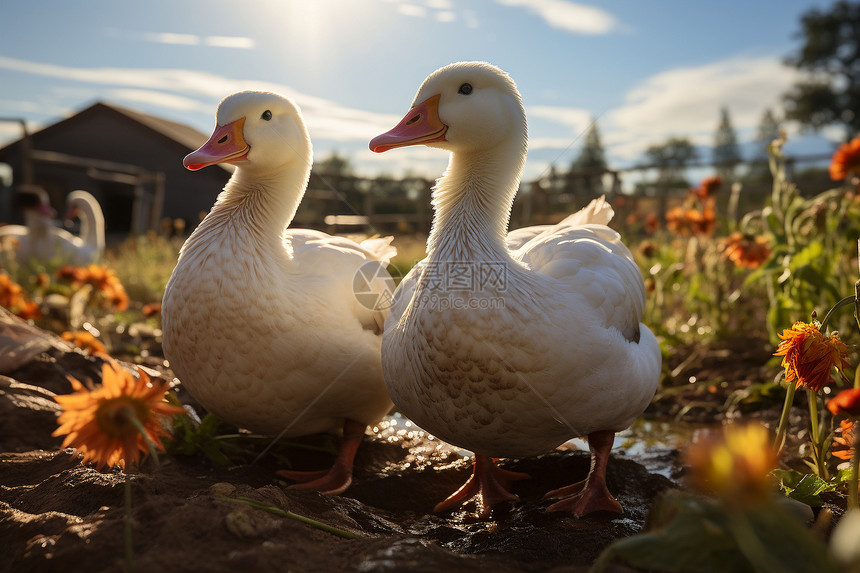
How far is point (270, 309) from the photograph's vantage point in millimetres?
2762

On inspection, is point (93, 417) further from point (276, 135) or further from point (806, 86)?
point (806, 86)

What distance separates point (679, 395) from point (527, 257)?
2256mm

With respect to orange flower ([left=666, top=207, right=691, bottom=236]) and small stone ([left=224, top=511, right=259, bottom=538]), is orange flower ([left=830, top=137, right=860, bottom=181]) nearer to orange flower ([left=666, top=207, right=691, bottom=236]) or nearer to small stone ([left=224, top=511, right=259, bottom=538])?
orange flower ([left=666, top=207, right=691, bottom=236])

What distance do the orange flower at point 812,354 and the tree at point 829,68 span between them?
39.6 meters

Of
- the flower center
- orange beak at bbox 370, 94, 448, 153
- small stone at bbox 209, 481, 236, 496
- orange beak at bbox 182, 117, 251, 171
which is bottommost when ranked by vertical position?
small stone at bbox 209, 481, 236, 496

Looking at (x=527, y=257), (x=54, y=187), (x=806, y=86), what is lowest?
(x=54, y=187)

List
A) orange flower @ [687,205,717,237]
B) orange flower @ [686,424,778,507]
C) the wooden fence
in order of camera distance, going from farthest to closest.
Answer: the wooden fence < orange flower @ [687,205,717,237] < orange flower @ [686,424,778,507]

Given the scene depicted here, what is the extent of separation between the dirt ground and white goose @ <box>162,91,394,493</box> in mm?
323

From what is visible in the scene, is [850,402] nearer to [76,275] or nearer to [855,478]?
[855,478]

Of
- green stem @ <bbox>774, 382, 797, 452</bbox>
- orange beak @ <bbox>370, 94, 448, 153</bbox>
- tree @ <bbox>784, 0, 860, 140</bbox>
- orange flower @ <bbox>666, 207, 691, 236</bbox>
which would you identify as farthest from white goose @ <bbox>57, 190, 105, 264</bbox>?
tree @ <bbox>784, 0, 860, 140</bbox>

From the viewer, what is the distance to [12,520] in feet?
5.99

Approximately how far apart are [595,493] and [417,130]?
1.66 meters

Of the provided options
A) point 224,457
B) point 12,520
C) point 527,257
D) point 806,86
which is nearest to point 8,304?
point 224,457

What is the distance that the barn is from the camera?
65.4 feet
